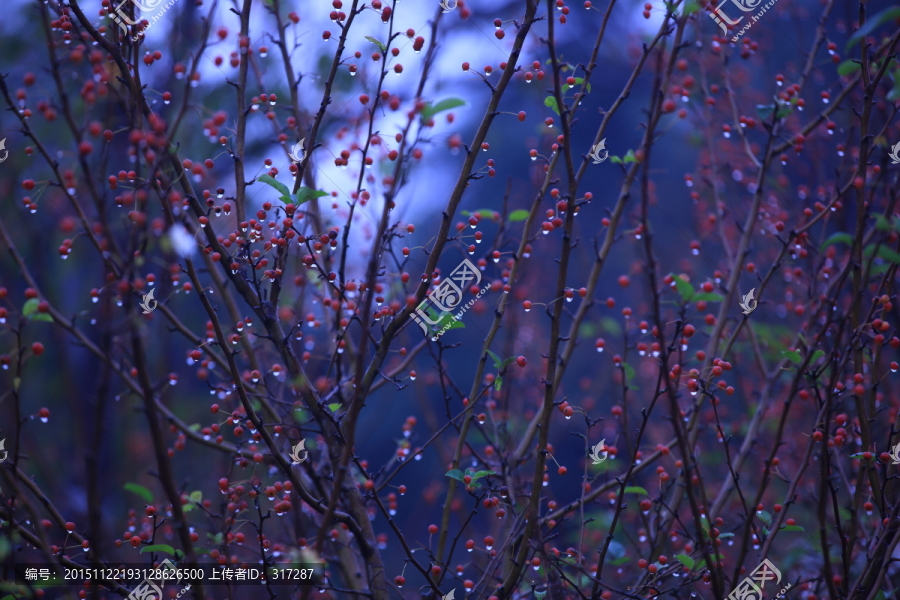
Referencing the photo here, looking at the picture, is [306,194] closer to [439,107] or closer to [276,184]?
[276,184]

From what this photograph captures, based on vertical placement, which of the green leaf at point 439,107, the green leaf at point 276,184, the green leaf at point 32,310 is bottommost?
the green leaf at point 32,310

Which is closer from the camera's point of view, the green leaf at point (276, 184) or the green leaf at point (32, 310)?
the green leaf at point (32, 310)

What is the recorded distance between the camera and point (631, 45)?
205 inches

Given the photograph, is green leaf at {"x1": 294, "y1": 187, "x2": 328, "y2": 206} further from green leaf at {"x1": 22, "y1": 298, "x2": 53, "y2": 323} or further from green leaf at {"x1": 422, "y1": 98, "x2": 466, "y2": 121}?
green leaf at {"x1": 22, "y1": 298, "x2": 53, "y2": 323}

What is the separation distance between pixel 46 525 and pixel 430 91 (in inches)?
87.9

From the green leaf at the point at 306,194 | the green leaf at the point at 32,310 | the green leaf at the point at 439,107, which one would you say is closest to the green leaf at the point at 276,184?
the green leaf at the point at 306,194

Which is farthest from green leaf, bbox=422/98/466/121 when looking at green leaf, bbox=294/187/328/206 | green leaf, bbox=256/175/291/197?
green leaf, bbox=256/175/291/197

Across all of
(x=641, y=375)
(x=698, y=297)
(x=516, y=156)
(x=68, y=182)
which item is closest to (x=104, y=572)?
(x=68, y=182)

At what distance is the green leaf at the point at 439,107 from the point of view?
1.55 m

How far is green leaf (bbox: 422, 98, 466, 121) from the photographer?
5.07 ft

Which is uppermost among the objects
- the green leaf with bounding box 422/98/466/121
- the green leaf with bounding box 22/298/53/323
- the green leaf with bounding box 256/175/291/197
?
the green leaf with bounding box 256/175/291/197

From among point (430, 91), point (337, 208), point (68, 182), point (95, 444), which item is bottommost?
point (95, 444)

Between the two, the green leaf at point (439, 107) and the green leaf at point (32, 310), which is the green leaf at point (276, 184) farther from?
the green leaf at point (32, 310)

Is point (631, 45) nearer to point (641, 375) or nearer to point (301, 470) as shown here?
point (641, 375)
